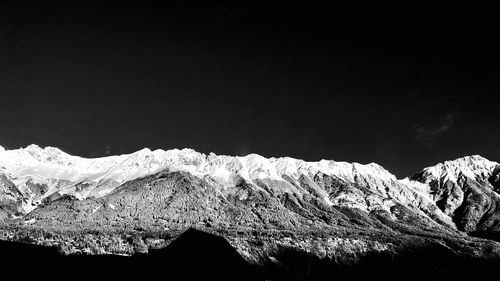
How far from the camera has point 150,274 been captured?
64.3 metres

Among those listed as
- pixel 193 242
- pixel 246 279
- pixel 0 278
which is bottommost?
pixel 0 278

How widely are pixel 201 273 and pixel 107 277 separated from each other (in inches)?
503

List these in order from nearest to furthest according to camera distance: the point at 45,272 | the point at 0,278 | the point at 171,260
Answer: the point at 0,278
the point at 45,272
the point at 171,260

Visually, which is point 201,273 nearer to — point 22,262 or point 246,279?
point 246,279

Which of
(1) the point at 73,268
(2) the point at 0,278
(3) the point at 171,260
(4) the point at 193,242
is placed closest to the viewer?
(2) the point at 0,278

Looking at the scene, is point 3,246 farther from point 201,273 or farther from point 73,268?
point 201,273

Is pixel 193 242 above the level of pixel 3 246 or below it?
above

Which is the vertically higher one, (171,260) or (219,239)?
(219,239)

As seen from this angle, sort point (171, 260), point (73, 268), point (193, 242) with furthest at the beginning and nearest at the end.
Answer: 1. point (193, 242)
2. point (171, 260)
3. point (73, 268)

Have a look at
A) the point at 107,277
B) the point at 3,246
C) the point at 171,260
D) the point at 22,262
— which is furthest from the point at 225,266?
the point at 3,246

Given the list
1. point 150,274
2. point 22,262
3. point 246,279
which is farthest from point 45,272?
point 246,279

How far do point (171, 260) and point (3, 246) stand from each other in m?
23.7

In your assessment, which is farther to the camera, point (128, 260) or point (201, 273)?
point (128, 260)

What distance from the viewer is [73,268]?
207 ft
